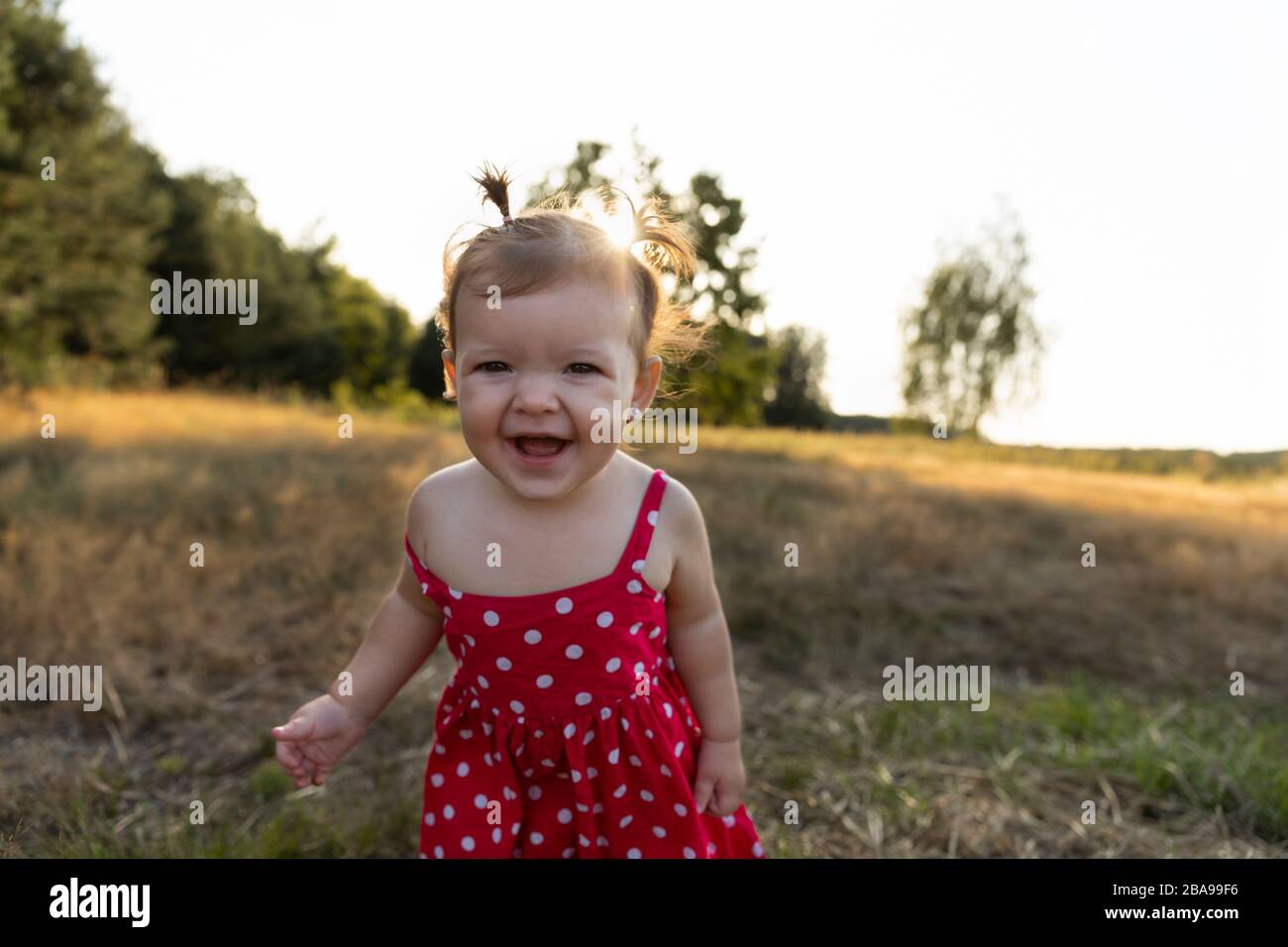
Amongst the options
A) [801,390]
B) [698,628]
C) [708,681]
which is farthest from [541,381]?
[801,390]

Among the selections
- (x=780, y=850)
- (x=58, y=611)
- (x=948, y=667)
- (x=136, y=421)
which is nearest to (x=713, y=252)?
(x=136, y=421)

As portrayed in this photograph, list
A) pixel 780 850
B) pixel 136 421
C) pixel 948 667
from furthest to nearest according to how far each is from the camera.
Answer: pixel 136 421 < pixel 948 667 < pixel 780 850

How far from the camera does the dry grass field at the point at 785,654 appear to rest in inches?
107

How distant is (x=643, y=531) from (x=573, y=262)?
519mm

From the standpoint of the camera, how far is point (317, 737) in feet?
5.91

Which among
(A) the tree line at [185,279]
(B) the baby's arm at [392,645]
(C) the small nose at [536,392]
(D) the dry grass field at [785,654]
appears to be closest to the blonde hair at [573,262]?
(C) the small nose at [536,392]

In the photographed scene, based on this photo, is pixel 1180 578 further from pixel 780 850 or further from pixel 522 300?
pixel 522 300

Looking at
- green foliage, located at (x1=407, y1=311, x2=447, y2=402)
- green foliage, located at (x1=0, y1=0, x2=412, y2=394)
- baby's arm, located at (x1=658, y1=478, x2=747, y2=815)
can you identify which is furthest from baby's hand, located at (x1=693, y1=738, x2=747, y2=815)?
green foliage, located at (x1=407, y1=311, x2=447, y2=402)

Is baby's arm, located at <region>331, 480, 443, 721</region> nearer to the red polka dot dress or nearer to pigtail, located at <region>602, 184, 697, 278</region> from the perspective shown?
the red polka dot dress

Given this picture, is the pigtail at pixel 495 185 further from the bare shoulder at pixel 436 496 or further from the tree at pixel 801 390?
the tree at pixel 801 390

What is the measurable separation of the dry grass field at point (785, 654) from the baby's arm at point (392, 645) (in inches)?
29.4

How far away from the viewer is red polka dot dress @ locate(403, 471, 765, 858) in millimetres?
Answer: 1696

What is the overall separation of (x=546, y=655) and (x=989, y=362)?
2545cm

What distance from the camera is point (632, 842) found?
178 cm
